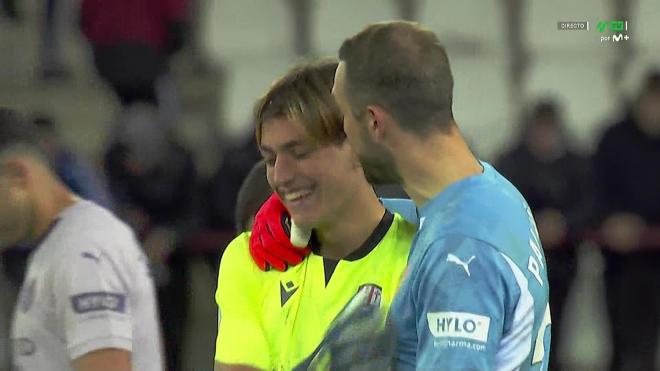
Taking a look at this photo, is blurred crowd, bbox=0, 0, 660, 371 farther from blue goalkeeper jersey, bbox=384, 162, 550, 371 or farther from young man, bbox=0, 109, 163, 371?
blue goalkeeper jersey, bbox=384, 162, 550, 371

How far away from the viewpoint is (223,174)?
5.02 metres

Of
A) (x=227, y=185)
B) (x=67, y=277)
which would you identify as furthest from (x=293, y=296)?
(x=227, y=185)

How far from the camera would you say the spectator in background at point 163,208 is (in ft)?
16.6

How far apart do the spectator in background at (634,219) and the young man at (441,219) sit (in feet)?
10.9

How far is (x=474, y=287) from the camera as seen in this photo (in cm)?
158

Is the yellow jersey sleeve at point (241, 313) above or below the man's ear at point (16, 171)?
below

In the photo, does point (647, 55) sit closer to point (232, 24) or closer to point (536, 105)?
point (536, 105)

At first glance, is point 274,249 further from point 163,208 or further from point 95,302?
point 163,208

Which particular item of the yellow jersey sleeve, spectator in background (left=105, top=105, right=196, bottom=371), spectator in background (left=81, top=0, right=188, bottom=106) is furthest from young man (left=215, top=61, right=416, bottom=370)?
spectator in background (left=81, top=0, right=188, bottom=106)

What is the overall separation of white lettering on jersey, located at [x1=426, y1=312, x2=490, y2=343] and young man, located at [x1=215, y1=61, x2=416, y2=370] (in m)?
0.27

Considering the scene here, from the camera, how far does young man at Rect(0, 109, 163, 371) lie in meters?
2.16

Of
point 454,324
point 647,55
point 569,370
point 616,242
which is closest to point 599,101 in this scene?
point 647,55

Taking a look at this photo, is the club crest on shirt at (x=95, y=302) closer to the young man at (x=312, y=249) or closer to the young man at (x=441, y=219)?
the young man at (x=312, y=249)

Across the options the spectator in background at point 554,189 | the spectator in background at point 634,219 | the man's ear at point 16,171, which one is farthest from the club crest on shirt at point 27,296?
the spectator in background at point 634,219
